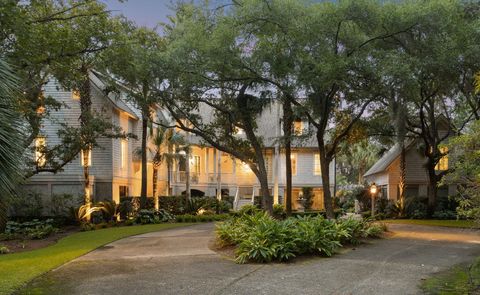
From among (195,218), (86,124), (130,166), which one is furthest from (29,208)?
(195,218)

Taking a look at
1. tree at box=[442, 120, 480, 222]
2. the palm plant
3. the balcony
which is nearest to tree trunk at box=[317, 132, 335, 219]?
tree at box=[442, 120, 480, 222]

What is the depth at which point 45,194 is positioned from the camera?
24.6 m

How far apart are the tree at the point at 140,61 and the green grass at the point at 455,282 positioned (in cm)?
1108

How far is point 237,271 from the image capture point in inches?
403

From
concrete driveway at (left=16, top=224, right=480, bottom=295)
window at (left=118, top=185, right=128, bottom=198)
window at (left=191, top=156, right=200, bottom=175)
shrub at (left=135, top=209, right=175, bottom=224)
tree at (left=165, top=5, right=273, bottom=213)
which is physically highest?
tree at (left=165, top=5, right=273, bottom=213)

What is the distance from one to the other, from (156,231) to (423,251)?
1065 cm

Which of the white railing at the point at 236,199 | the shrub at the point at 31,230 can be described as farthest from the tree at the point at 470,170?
the white railing at the point at 236,199

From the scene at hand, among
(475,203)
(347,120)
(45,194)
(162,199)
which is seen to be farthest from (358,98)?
(45,194)

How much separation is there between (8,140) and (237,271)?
19.1ft

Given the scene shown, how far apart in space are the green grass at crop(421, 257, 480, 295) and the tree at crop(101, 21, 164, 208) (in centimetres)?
1108

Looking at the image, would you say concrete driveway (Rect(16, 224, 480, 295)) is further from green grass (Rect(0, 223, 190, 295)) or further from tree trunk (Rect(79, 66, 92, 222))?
tree trunk (Rect(79, 66, 92, 222))

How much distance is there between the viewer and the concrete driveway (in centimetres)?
855

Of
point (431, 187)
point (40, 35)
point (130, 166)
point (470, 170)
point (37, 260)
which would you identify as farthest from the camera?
point (130, 166)

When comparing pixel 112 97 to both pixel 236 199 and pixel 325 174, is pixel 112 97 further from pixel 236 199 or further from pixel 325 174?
pixel 325 174
